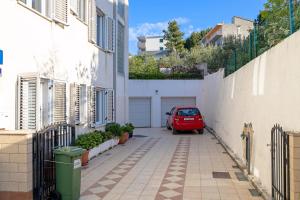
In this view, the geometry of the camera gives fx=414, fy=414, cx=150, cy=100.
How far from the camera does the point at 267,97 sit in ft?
25.9

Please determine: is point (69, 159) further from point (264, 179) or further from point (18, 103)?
point (264, 179)

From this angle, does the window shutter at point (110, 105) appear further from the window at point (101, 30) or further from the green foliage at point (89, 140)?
the green foliage at point (89, 140)

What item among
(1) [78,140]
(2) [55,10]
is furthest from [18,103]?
(1) [78,140]

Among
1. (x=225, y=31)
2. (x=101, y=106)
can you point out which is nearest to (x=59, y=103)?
(x=101, y=106)

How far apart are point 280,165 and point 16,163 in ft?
13.3

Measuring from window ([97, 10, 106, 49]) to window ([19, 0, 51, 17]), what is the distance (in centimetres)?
618

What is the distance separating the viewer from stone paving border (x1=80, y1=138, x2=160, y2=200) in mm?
7988

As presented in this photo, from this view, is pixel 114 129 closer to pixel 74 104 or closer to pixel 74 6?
pixel 74 104

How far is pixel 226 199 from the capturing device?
7.61m

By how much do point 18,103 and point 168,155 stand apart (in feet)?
22.1

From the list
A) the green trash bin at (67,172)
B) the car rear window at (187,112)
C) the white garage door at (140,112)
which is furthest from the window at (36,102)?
the white garage door at (140,112)

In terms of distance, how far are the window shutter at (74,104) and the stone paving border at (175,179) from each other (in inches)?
124

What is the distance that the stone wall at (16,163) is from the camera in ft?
21.4

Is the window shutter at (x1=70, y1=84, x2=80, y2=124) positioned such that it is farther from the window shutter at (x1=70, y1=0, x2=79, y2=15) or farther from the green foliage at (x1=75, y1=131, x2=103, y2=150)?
the window shutter at (x1=70, y1=0, x2=79, y2=15)
